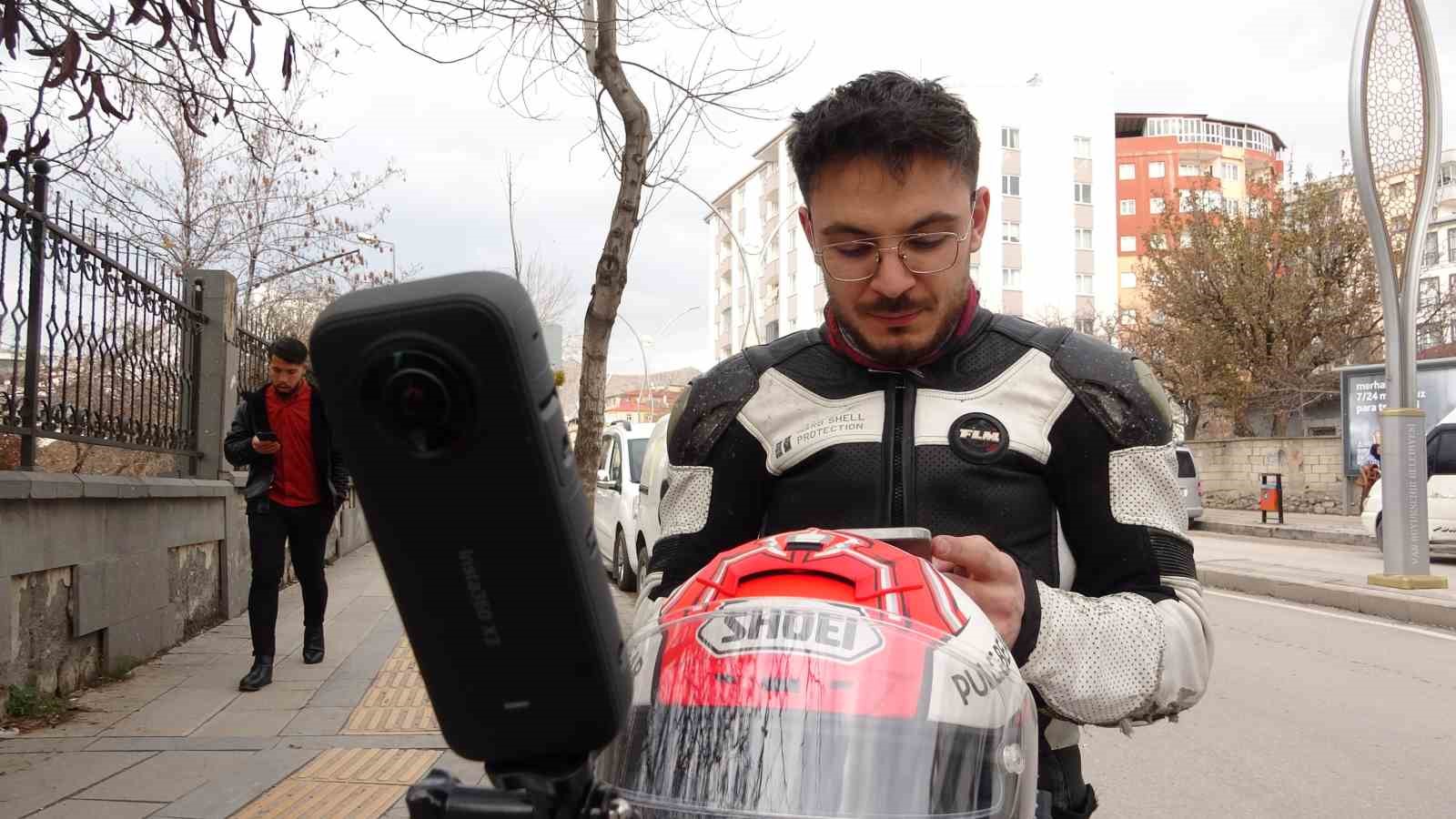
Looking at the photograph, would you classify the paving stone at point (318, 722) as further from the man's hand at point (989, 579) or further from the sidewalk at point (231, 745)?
the man's hand at point (989, 579)

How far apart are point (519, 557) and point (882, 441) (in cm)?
99

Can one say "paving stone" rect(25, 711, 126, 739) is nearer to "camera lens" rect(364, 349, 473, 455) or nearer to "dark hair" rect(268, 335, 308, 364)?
"dark hair" rect(268, 335, 308, 364)

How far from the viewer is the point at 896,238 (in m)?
1.68

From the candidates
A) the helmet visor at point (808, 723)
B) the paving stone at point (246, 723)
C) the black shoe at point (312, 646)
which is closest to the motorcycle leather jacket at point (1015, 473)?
the helmet visor at point (808, 723)

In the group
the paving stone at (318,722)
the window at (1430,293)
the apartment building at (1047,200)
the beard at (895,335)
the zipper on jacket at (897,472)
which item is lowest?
the paving stone at (318,722)

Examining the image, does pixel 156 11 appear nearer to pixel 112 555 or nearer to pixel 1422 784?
pixel 112 555

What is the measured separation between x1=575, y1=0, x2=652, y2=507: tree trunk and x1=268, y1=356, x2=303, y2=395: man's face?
6.65ft

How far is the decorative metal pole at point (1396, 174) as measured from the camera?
11.3 meters

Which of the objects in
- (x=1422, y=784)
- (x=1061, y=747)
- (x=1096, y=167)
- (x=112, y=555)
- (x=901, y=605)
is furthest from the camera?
(x=1096, y=167)

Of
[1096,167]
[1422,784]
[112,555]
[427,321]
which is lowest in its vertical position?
[1422,784]

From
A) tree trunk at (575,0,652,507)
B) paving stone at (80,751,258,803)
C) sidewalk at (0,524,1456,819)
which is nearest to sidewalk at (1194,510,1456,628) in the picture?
tree trunk at (575,0,652,507)

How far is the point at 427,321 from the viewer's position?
2.46ft

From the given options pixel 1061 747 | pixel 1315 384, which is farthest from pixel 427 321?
pixel 1315 384

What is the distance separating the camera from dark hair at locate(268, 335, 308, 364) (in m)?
6.57
